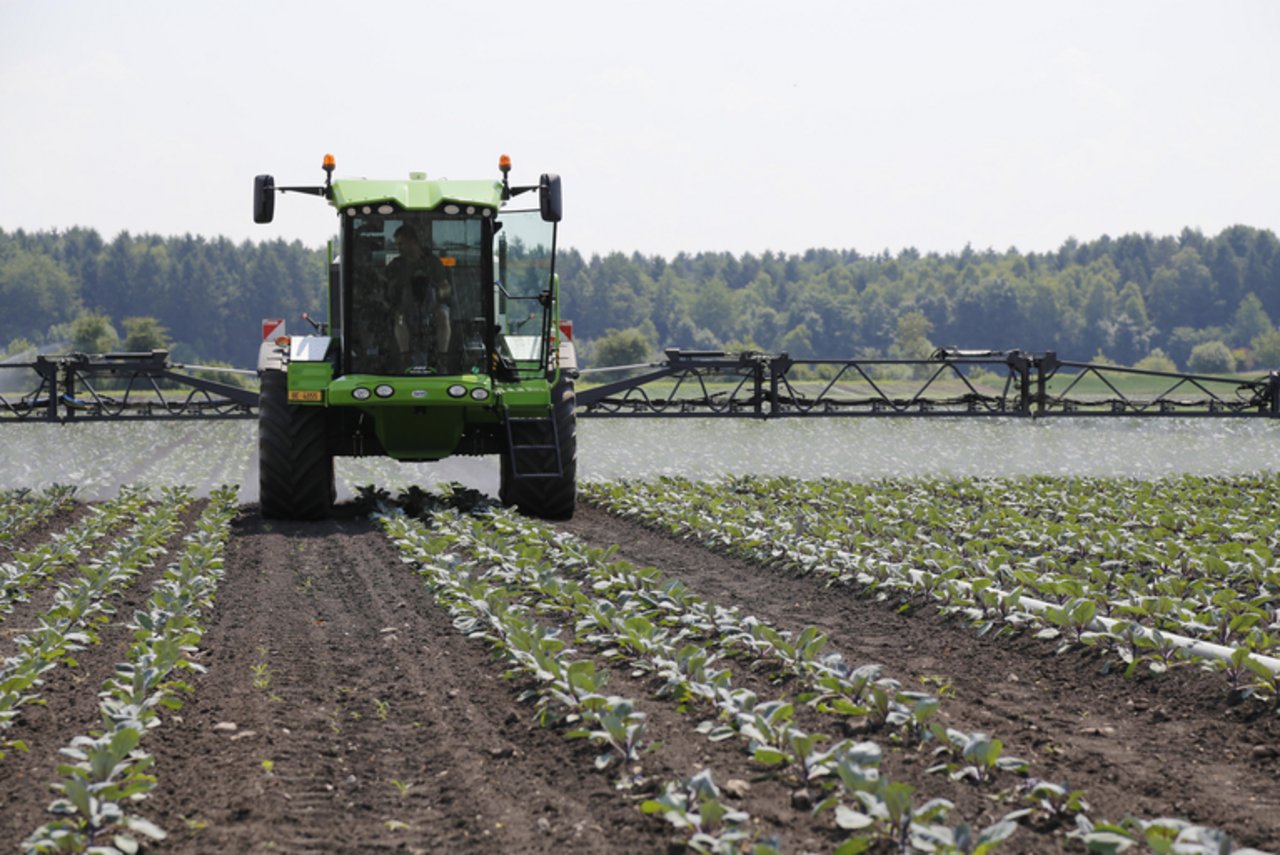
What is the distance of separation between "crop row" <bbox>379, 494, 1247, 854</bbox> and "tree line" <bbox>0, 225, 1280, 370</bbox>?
70226mm

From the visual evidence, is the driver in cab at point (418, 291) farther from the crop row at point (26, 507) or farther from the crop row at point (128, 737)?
the crop row at point (128, 737)

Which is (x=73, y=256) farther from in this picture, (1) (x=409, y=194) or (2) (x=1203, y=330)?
(1) (x=409, y=194)

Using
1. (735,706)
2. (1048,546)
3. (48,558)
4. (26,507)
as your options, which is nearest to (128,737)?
(735,706)

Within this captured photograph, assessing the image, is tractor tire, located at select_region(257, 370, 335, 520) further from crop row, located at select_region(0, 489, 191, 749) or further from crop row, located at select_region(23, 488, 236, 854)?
crop row, located at select_region(23, 488, 236, 854)

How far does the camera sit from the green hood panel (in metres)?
13.5

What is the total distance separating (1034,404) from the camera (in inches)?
773

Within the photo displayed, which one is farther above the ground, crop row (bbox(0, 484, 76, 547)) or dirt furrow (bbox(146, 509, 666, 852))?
dirt furrow (bbox(146, 509, 666, 852))

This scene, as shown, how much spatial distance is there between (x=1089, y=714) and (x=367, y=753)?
299 centimetres

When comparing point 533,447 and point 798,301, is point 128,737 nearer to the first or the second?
point 533,447

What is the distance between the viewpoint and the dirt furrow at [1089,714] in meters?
4.98

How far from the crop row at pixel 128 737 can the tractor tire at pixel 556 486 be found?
5058 millimetres

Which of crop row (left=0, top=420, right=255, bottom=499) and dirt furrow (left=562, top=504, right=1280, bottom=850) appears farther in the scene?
crop row (left=0, top=420, right=255, bottom=499)

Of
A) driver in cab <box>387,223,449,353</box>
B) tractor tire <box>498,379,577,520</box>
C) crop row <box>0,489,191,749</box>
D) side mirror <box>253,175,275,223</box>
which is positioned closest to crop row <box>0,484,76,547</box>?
crop row <box>0,489,191,749</box>

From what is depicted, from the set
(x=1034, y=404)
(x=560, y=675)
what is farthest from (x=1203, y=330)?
(x=560, y=675)
